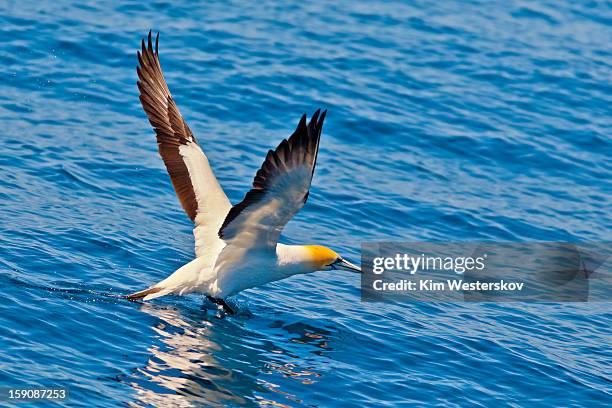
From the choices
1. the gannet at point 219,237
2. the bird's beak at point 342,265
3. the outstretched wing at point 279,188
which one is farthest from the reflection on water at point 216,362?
the outstretched wing at point 279,188

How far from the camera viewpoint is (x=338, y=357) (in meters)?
10.6

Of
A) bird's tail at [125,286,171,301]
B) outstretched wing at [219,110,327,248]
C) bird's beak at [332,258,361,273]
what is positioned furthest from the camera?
bird's beak at [332,258,361,273]

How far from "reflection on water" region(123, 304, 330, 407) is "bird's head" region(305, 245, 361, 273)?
2.55 feet

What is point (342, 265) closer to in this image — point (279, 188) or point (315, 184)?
point (279, 188)

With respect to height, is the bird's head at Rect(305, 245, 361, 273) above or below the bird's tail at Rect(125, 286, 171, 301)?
above

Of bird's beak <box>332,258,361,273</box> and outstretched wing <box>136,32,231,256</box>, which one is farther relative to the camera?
bird's beak <box>332,258,361,273</box>

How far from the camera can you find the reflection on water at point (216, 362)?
9.20 m

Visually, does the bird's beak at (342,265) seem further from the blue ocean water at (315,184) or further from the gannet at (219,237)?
the blue ocean water at (315,184)

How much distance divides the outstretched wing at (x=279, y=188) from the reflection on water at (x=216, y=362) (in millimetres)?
1028

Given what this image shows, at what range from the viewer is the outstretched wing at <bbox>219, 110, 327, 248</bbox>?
31.8 feet

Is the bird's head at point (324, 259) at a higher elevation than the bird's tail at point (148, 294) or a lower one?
higher

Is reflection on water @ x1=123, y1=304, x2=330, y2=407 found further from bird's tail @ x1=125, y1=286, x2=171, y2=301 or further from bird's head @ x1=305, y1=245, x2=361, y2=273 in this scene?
bird's head @ x1=305, y1=245, x2=361, y2=273

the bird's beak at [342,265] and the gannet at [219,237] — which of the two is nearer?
the gannet at [219,237]

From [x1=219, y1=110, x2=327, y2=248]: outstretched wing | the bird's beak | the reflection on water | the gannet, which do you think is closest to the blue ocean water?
the reflection on water
